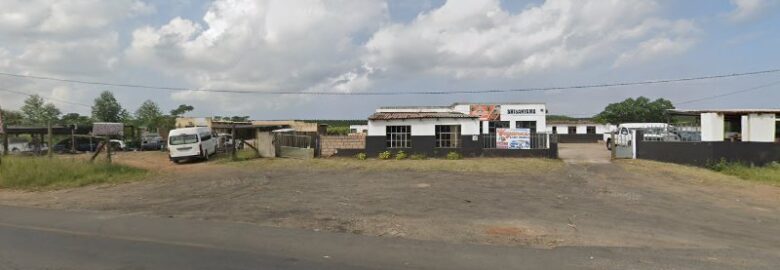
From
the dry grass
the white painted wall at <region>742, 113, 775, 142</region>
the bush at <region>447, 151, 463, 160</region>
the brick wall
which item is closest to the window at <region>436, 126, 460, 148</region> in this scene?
the bush at <region>447, 151, 463, 160</region>

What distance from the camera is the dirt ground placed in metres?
9.30

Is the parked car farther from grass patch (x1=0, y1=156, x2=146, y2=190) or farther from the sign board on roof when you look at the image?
grass patch (x1=0, y1=156, x2=146, y2=190)

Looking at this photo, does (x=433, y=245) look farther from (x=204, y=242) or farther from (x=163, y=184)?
(x=163, y=184)

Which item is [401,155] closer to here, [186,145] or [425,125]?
[425,125]

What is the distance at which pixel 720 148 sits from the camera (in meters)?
24.0

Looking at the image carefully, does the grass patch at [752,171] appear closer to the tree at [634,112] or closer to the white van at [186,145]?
the white van at [186,145]

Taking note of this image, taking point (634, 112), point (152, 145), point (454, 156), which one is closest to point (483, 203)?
point (454, 156)

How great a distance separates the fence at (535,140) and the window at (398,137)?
14.0ft

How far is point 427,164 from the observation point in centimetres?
2589

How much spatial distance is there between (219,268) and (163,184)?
522 inches

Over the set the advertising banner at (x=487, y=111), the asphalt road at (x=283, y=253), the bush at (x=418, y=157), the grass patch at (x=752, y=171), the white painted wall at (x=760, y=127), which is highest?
the advertising banner at (x=487, y=111)

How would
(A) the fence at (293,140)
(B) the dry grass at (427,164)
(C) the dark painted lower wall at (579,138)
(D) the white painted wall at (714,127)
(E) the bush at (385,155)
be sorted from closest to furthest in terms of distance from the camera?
(B) the dry grass at (427,164) → (D) the white painted wall at (714,127) → (E) the bush at (385,155) → (A) the fence at (293,140) → (C) the dark painted lower wall at (579,138)

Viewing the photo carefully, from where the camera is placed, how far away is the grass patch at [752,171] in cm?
1979

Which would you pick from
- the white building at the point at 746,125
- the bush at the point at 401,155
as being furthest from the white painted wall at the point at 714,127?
the bush at the point at 401,155
